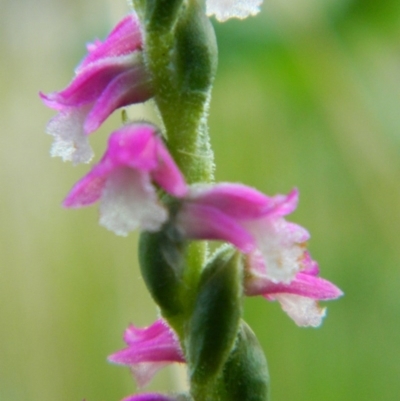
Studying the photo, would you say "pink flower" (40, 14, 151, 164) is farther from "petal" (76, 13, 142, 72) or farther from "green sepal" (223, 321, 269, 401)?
"green sepal" (223, 321, 269, 401)

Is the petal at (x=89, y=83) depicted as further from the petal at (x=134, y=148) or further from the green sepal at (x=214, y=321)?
the green sepal at (x=214, y=321)

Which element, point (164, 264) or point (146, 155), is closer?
point (146, 155)

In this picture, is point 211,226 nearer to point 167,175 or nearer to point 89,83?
point 167,175

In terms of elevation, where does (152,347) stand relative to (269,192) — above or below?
below

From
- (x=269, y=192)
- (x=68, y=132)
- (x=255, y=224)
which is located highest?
(x=269, y=192)

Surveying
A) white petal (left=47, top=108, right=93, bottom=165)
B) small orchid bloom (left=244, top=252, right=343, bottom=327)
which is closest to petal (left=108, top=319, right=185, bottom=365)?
small orchid bloom (left=244, top=252, right=343, bottom=327)

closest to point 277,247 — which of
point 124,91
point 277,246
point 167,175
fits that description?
point 277,246

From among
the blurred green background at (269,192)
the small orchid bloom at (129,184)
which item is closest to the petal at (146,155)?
the small orchid bloom at (129,184)
